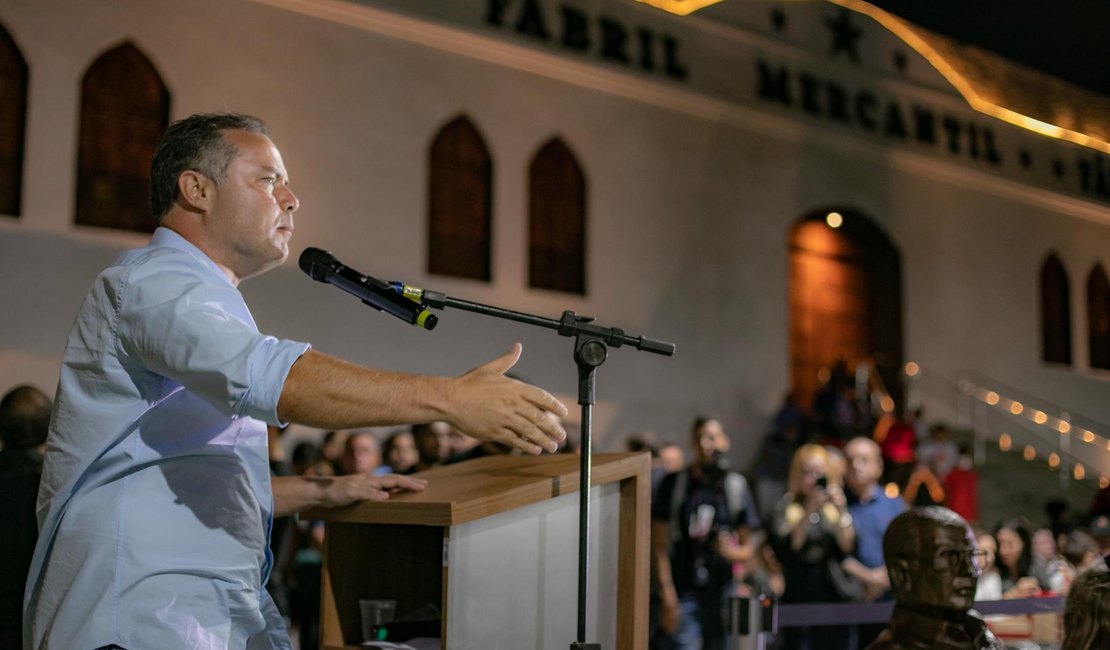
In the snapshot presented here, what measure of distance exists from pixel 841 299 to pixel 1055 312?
437cm

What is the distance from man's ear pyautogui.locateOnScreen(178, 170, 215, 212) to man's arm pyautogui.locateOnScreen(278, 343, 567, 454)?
0.56 m

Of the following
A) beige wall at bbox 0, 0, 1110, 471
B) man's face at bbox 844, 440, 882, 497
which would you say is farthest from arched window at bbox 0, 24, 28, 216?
man's face at bbox 844, 440, 882, 497

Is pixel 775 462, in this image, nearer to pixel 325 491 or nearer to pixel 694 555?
pixel 694 555

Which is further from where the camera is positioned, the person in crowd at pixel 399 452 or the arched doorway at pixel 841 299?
the arched doorway at pixel 841 299

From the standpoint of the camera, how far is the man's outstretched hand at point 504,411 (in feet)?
7.17

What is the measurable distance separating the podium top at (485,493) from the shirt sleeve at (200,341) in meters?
0.58

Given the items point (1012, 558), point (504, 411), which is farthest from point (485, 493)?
point (1012, 558)

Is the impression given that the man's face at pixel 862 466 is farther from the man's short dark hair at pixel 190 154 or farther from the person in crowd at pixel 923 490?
the man's short dark hair at pixel 190 154

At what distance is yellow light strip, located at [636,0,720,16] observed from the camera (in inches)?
606

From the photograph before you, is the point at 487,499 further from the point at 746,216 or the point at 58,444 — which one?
the point at 746,216

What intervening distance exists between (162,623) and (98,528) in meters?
0.21

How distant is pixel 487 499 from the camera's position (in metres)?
2.66

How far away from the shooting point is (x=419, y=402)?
7.11 feet

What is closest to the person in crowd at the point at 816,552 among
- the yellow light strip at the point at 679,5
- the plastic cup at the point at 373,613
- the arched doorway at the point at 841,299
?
the plastic cup at the point at 373,613
